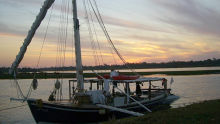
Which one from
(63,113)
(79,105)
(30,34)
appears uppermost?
(30,34)

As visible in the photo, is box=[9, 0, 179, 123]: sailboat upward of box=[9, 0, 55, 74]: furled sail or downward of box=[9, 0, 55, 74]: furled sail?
downward

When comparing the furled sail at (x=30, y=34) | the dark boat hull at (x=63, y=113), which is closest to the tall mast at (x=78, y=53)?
the dark boat hull at (x=63, y=113)

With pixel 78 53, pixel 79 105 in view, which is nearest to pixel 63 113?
pixel 79 105

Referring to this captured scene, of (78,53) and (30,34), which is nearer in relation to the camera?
(30,34)

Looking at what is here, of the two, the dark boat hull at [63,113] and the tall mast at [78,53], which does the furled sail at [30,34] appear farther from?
the tall mast at [78,53]

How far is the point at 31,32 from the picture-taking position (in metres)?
15.9

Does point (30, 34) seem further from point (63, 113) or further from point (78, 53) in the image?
point (63, 113)

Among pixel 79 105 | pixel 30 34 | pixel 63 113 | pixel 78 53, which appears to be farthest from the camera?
pixel 78 53

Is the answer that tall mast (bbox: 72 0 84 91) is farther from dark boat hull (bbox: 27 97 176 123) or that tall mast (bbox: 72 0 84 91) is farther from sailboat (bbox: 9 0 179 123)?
dark boat hull (bbox: 27 97 176 123)

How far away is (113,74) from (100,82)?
4.63 ft

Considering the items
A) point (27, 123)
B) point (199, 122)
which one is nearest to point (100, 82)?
point (27, 123)

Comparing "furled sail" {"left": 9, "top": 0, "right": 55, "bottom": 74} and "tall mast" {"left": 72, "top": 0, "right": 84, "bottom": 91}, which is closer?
"furled sail" {"left": 9, "top": 0, "right": 55, "bottom": 74}

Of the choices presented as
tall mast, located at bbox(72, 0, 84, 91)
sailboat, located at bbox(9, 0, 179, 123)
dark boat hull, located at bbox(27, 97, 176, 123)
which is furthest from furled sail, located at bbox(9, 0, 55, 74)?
tall mast, located at bbox(72, 0, 84, 91)

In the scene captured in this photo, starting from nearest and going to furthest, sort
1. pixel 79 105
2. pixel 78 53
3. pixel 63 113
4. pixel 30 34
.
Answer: pixel 30 34 < pixel 63 113 < pixel 79 105 < pixel 78 53
